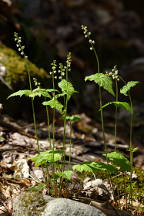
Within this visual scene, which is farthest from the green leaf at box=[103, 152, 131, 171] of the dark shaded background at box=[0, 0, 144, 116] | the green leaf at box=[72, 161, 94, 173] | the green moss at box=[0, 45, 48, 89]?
the dark shaded background at box=[0, 0, 144, 116]

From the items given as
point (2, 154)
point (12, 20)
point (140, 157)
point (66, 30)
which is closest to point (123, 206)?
point (2, 154)

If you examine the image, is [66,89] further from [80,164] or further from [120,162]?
[120,162]

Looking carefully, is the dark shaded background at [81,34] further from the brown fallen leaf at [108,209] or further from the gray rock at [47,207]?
the gray rock at [47,207]

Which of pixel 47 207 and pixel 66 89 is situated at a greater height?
pixel 66 89

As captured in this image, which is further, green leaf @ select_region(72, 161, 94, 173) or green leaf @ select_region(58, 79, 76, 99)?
green leaf @ select_region(58, 79, 76, 99)

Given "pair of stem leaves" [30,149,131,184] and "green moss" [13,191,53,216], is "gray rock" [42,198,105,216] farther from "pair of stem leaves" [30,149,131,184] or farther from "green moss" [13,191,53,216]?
"pair of stem leaves" [30,149,131,184]

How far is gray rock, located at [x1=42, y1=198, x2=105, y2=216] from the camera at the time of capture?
2.13 m

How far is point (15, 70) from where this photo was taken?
4.44 metres

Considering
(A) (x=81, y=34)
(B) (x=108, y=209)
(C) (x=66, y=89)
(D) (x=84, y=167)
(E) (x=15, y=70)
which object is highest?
(A) (x=81, y=34)

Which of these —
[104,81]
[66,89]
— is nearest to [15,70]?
[66,89]

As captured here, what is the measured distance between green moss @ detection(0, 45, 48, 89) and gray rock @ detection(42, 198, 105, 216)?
233 centimetres

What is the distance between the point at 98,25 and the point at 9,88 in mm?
7557

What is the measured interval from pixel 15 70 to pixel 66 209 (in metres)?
2.70

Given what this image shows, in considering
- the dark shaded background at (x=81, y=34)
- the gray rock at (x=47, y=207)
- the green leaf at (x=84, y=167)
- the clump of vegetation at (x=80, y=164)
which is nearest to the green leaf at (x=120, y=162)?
the clump of vegetation at (x=80, y=164)
